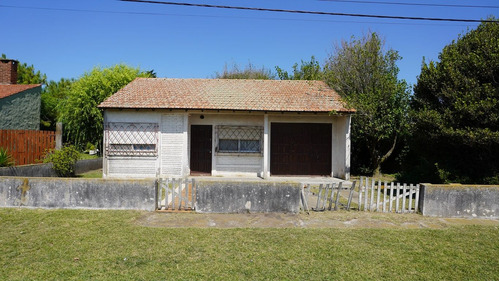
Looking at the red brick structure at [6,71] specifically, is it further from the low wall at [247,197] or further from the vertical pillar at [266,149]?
the low wall at [247,197]

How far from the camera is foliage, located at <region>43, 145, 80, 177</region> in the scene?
11.8 metres

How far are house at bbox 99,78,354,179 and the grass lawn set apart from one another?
6.02m

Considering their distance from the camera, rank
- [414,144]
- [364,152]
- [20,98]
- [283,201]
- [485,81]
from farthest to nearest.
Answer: [20,98], [364,152], [414,144], [485,81], [283,201]

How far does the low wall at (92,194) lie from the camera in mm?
7254

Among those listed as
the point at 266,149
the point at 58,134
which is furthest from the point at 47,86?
the point at 266,149

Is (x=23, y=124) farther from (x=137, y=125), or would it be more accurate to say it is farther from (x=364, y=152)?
(x=364, y=152)

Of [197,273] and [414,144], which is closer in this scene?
[197,273]

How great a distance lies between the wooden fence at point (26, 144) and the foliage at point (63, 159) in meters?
0.48

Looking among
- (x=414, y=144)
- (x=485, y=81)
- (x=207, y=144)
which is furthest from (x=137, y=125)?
(x=485, y=81)

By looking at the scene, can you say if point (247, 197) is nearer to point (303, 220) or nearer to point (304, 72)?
point (303, 220)

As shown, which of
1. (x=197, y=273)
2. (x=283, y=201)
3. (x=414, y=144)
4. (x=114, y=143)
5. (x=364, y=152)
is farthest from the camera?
(x=364, y=152)

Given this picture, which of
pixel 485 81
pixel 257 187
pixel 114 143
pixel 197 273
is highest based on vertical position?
pixel 485 81

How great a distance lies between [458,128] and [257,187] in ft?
20.0

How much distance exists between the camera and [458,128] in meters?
9.12
